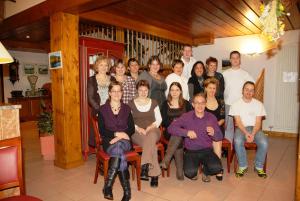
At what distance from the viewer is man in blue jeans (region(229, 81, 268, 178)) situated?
9.82ft

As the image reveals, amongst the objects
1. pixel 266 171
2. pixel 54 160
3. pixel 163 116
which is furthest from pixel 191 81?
pixel 54 160

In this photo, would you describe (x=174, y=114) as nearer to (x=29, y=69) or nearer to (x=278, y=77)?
(x=278, y=77)

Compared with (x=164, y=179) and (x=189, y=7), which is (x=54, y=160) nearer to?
(x=164, y=179)

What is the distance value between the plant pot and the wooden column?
277mm

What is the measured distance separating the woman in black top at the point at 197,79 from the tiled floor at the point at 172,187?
3.85 ft

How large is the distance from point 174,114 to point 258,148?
1.14 metres

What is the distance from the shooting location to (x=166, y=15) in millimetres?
3982

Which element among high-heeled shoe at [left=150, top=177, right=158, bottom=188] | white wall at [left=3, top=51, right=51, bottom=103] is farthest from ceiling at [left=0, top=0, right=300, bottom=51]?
white wall at [left=3, top=51, right=51, bottom=103]

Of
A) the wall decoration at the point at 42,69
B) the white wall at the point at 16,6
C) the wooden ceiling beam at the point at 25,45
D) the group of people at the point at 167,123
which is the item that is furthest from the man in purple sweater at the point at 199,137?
the wall decoration at the point at 42,69

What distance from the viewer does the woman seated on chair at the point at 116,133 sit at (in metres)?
2.43

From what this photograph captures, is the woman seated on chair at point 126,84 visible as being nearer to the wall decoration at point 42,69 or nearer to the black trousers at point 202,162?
the black trousers at point 202,162

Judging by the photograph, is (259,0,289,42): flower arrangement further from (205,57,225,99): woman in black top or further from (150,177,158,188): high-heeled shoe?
(150,177,158,188): high-heeled shoe

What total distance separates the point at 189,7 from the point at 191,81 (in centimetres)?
110

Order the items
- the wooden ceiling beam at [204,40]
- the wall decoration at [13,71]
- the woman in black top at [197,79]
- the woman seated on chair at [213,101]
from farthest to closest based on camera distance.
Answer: the wall decoration at [13,71]
the wooden ceiling beam at [204,40]
the woman in black top at [197,79]
the woman seated on chair at [213,101]
